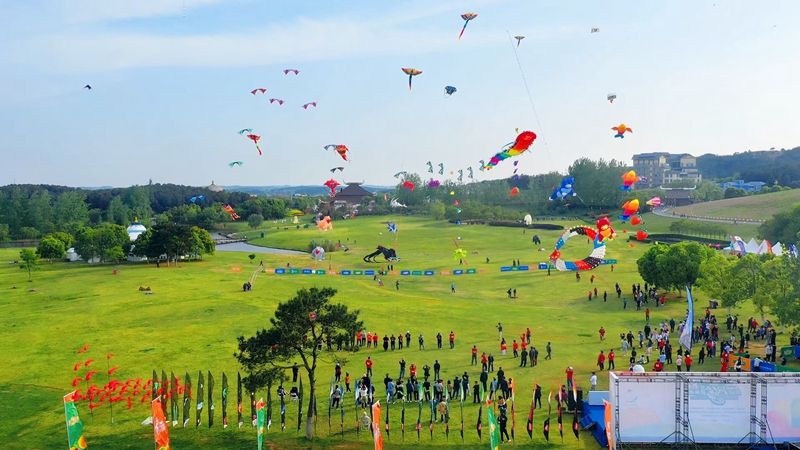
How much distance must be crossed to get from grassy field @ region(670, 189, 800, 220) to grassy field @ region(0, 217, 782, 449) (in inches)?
1212

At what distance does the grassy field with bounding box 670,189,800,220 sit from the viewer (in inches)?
3297

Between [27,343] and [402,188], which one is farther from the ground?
[402,188]

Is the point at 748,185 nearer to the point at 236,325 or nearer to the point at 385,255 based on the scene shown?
the point at 385,255

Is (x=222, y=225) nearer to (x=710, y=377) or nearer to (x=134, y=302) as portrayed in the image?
(x=134, y=302)

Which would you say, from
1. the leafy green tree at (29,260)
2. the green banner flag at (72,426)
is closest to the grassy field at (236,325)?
the leafy green tree at (29,260)

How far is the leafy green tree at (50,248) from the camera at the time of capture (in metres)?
66.2

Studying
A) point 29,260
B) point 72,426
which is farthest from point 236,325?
point 29,260

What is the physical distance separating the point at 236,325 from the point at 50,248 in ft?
146

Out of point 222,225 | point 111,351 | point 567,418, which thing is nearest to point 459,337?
point 567,418

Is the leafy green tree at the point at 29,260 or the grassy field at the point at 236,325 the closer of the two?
the grassy field at the point at 236,325

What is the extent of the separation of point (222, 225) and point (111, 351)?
3867 inches

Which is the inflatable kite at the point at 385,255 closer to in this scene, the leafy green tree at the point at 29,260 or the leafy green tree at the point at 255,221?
the leafy green tree at the point at 29,260

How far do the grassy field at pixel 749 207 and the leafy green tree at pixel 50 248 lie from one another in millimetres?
91350

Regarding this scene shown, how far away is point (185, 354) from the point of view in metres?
28.1
